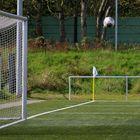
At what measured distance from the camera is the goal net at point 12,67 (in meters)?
16.1

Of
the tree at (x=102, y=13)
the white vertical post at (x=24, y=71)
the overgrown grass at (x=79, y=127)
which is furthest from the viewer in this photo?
the tree at (x=102, y=13)

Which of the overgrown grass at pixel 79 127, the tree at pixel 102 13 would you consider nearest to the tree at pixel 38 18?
the tree at pixel 102 13

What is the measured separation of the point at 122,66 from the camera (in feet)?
112

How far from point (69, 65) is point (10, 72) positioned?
43.7 feet

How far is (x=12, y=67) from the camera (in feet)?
72.3

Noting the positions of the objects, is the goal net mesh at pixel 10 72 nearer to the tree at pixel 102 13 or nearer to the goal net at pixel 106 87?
the goal net at pixel 106 87

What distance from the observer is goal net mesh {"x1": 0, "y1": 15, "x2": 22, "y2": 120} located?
18250 mm

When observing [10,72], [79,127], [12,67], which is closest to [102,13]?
[12,67]

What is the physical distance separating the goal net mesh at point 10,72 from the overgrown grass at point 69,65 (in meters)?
9.25

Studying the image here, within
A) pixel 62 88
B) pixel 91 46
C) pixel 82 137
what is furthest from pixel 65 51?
pixel 82 137

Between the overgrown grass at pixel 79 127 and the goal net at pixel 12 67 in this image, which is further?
the goal net at pixel 12 67

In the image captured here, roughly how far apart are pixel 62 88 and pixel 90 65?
332 centimetres

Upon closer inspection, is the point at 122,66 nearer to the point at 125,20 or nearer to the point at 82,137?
the point at 125,20

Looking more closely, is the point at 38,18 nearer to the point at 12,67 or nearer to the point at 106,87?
the point at 106,87
